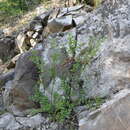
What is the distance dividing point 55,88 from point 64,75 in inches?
10.4

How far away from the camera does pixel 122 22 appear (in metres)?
4.87

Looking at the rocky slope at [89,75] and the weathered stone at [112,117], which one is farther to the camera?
the rocky slope at [89,75]

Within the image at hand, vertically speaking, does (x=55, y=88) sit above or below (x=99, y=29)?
below

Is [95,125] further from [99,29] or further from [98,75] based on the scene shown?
[99,29]

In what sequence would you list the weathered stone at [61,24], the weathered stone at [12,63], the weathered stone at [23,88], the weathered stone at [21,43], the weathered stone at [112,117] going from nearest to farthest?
1. the weathered stone at [112,117]
2. the weathered stone at [23,88]
3. the weathered stone at [61,24]
4. the weathered stone at [12,63]
5. the weathered stone at [21,43]

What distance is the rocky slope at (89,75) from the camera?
375cm

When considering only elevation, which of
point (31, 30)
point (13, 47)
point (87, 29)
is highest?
point (87, 29)

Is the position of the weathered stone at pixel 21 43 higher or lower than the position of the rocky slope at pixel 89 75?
lower

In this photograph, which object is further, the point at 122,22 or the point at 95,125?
the point at 122,22

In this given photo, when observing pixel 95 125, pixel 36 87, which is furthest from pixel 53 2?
pixel 95 125

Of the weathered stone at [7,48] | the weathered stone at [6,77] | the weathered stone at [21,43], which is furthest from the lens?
the weathered stone at [7,48]

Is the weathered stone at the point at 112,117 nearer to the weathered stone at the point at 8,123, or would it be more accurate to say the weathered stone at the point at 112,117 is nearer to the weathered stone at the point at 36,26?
the weathered stone at the point at 8,123

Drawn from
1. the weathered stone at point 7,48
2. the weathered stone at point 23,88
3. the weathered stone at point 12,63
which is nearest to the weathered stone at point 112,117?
the weathered stone at point 23,88

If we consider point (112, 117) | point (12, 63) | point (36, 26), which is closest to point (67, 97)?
point (112, 117)
